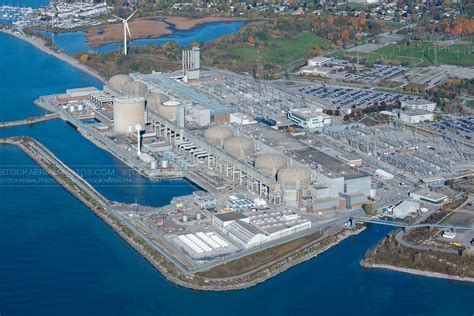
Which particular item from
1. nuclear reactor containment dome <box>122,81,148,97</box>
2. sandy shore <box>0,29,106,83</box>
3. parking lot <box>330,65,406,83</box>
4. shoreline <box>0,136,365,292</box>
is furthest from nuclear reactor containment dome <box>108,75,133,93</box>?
parking lot <box>330,65,406,83</box>

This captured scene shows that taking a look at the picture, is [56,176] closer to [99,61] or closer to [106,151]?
[106,151]

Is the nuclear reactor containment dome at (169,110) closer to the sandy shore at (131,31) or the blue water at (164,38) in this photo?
the blue water at (164,38)

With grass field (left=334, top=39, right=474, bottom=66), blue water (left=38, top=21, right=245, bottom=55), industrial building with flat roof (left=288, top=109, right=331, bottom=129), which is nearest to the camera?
industrial building with flat roof (left=288, top=109, right=331, bottom=129)

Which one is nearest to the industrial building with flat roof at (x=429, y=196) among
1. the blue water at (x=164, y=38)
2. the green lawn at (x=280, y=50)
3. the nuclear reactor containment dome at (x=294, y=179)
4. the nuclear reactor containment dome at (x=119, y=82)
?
the nuclear reactor containment dome at (x=294, y=179)

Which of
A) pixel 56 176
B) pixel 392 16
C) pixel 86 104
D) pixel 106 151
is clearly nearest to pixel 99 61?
pixel 86 104

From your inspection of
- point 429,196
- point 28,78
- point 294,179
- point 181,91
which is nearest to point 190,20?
point 28,78

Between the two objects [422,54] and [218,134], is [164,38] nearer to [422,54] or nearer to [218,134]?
[422,54]

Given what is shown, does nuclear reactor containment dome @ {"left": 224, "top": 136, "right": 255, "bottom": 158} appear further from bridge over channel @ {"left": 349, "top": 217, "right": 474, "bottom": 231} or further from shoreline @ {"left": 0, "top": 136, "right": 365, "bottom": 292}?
bridge over channel @ {"left": 349, "top": 217, "right": 474, "bottom": 231}
